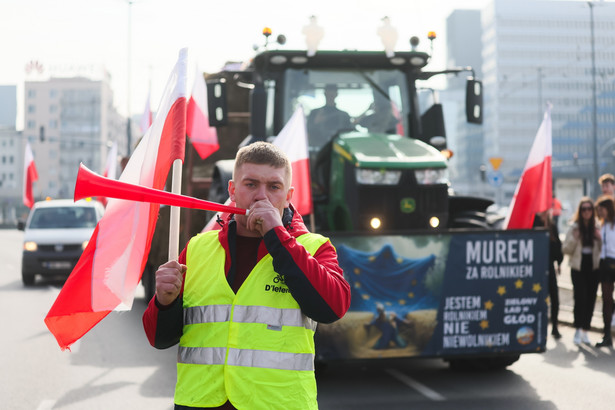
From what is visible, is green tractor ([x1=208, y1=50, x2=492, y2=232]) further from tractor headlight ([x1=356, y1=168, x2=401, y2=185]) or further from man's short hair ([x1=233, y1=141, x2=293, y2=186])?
man's short hair ([x1=233, y1=141, x2=293, y2=186])

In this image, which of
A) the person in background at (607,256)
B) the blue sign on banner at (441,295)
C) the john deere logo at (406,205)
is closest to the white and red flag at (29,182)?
the person in background at (607,256)

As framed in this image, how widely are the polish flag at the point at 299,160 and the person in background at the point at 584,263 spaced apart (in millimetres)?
3949

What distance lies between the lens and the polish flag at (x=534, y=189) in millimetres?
9117

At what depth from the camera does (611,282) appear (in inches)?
418

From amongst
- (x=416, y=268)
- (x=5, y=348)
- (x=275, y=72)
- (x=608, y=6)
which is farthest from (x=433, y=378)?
(x=608, y=6)

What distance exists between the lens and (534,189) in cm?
923

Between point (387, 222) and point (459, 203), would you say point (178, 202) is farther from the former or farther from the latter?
point (459, 203)

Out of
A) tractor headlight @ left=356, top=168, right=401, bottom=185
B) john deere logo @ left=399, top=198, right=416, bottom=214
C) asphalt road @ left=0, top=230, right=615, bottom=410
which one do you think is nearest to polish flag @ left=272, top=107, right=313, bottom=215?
tractor headlight @ left=356, top=168, right=401, bottom=185

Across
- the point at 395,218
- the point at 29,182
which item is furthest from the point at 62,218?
the point at 395,218

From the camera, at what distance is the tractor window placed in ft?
29.5

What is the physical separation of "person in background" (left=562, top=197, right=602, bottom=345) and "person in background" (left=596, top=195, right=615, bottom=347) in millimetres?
72

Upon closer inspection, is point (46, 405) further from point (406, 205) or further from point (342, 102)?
point (342, 102)

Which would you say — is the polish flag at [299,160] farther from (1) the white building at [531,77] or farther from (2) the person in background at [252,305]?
(1) the white building at [531,77]

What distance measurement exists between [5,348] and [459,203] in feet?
17.7
